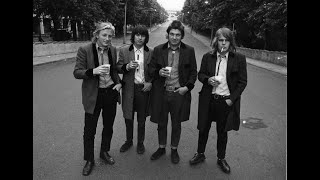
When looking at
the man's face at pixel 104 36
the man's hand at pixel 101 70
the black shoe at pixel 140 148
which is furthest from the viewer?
the black shoe at pixel 140 148

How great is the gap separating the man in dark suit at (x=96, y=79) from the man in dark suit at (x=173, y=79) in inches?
21.9

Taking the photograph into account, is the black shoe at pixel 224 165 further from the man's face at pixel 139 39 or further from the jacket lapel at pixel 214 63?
the man's face at pixel 139 39

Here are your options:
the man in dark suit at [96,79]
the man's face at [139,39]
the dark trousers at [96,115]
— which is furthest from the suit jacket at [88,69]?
the man's face at [139,39]

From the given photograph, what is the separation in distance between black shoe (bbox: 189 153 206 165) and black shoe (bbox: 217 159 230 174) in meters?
0.24

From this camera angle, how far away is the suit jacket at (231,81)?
12.2 ft

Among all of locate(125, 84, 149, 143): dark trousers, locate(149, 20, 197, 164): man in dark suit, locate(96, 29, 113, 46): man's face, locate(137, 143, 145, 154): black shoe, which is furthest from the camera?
locate(137, 143, 145, 154): black shoe

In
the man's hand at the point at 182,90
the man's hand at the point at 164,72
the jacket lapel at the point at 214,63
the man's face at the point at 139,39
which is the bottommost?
the man's hand at the point at 182,90

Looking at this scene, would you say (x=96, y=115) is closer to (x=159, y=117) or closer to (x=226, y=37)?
(x=159, y=117)

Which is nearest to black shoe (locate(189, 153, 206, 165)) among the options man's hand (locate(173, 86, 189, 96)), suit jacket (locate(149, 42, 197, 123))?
suit jacket (locate(149, 42, 197, 123))

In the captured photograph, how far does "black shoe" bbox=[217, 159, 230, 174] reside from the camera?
3861 millimetres

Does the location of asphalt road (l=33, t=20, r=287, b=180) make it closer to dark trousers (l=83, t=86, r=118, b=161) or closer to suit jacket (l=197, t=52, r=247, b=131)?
dark trousers (l=83, t=86, r=118, b=161)

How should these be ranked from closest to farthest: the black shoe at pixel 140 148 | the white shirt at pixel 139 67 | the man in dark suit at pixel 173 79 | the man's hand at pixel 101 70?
the man's hand at pixel 101 70, the man in dark suit at pixel 173 79, the white shirt at pixel 139 67, the black shoe at pixel 140 148

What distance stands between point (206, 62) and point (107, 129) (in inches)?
63.9
